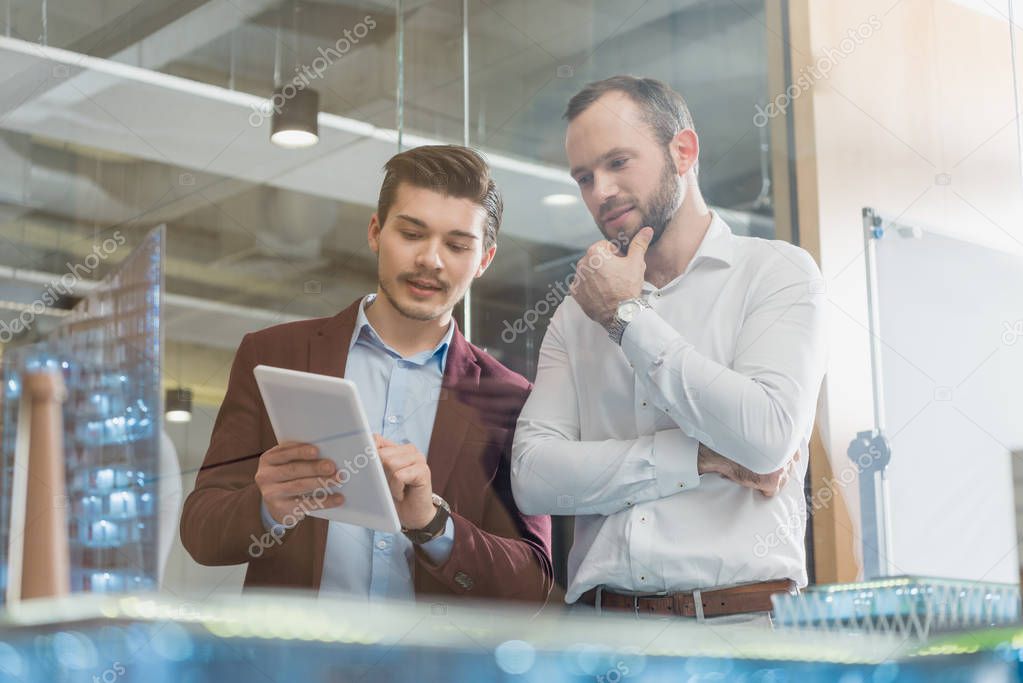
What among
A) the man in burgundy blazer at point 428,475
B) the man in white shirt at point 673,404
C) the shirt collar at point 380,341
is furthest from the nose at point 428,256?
the man in white shirt at point 673,404

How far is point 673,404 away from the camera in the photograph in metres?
2.01

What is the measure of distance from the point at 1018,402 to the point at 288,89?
1.61m

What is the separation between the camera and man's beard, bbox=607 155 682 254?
7.40 ft

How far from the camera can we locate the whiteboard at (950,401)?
234 cm

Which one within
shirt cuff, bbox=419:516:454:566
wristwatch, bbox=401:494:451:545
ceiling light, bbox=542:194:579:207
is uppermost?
ceiling light, bbox=542:194:579:207

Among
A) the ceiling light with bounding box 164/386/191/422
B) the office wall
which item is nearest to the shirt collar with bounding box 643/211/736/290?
the office wall

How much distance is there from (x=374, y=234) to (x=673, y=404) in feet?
2.26

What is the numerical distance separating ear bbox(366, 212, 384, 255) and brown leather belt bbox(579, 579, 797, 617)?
2.59ft

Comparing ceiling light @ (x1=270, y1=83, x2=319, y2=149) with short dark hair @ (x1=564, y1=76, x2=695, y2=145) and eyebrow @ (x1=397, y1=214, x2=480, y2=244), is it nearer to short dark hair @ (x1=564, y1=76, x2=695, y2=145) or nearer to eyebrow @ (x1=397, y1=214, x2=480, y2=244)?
eyebrow @ (x1=397, y1=214, x2=480, y2=244)

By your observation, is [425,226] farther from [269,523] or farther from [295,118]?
[269,523]

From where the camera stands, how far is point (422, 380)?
2252 millimetres

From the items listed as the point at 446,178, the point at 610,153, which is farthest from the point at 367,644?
the point at 610,153

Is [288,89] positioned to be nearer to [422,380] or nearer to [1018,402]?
[422,380]

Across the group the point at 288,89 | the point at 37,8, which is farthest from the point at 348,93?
the point at 37,8
